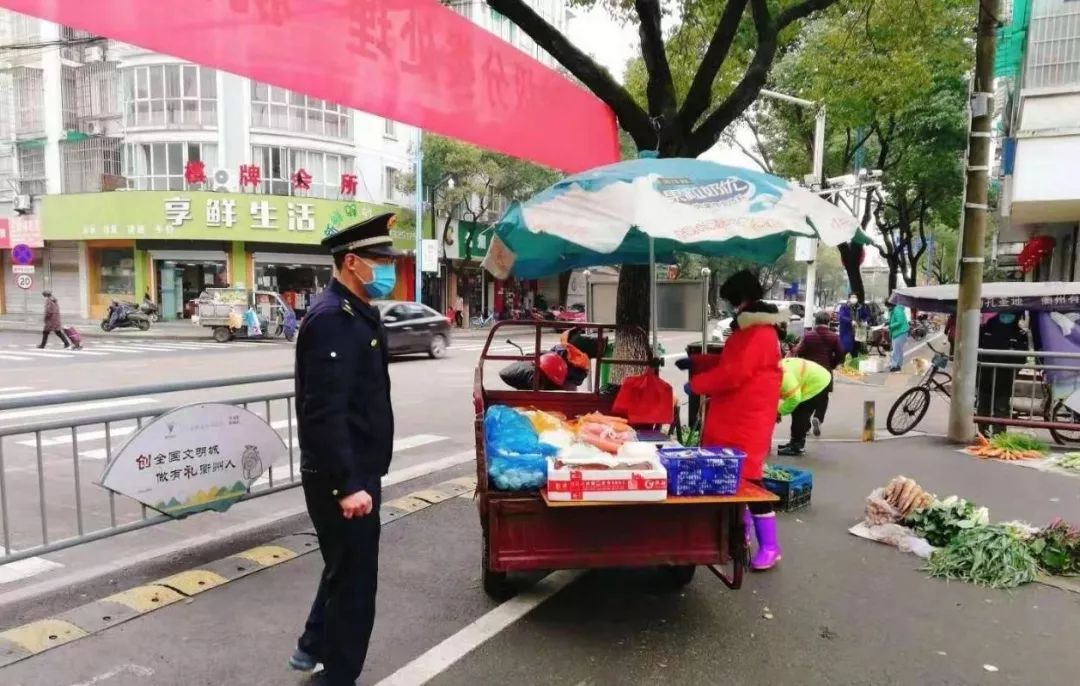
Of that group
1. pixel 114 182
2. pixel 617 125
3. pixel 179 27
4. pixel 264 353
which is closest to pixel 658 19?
pixel 617 125

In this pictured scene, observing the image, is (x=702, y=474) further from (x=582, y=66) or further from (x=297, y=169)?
(x=297, y=169)

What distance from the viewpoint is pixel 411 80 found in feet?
17.3

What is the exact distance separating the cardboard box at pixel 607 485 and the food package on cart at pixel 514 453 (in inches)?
8.5

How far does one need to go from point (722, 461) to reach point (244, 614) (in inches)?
103

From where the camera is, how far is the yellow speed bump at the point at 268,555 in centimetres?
450

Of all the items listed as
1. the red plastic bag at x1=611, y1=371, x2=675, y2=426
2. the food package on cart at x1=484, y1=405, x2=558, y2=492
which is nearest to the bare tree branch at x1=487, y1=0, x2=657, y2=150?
the red plastic bag at x1=611, y1=371, x2=675, y2=426

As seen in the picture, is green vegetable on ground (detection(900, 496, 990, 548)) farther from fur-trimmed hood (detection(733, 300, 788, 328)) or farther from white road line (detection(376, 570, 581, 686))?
white road line (detection(376, 570, 581, 686))

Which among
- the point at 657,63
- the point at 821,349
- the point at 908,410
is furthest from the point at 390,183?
the point at 908,410

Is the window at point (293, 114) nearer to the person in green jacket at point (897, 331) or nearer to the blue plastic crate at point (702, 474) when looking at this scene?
the person in green jacket at point (897, 331)

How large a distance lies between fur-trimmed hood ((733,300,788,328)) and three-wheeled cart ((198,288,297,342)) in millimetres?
20896

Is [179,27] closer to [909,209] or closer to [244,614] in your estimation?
[244,614]

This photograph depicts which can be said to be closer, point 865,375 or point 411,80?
point 411,80

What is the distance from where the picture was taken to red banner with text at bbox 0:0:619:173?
3697mm

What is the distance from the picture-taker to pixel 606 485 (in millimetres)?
3365
